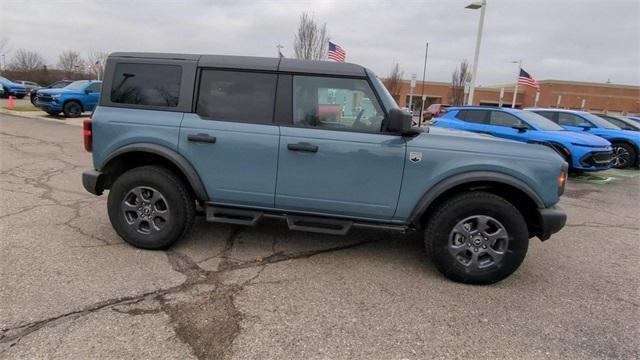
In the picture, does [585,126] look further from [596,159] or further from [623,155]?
[596,159]

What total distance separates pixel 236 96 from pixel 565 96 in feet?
202

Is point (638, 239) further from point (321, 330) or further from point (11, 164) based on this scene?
point (11, 164)

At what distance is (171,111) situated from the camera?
12.5ft

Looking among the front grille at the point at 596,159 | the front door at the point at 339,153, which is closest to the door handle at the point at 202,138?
the front door at the point at 339,153

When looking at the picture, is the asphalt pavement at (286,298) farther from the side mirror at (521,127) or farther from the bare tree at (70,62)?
the bare tree at (70,62)

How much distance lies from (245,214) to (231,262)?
477 millimetres

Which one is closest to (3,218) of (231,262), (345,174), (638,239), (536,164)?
(231,262)

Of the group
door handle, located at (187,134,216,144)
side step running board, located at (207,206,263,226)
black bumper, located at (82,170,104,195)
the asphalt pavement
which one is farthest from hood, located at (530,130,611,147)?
black bumper, located at (82,170,104,195)

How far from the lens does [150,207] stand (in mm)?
3918

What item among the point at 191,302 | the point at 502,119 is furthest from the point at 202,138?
the point at 502,119

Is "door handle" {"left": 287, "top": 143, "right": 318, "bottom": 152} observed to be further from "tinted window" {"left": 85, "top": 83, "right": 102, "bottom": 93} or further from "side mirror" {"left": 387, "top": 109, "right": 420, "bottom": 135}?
"tinted window" {"left": 85, "top": 83, "right": 102, "bottom": 93}

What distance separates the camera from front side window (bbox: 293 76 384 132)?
143 inches

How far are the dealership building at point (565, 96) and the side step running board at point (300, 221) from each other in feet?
167

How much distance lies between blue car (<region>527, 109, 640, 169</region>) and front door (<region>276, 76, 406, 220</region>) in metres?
9.91
